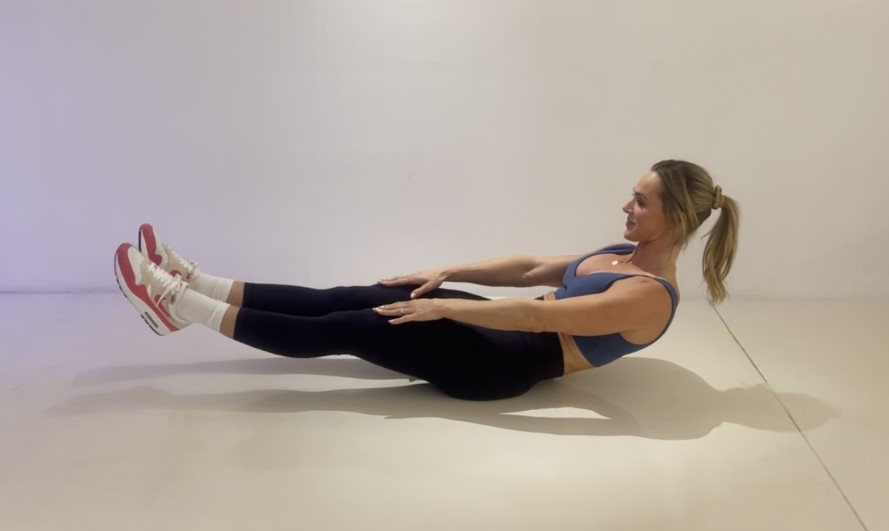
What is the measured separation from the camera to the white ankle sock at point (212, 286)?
7.89 ft

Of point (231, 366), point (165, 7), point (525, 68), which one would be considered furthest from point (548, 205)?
point (165, 7)

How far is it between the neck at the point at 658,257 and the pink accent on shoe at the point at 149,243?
1.46 meters

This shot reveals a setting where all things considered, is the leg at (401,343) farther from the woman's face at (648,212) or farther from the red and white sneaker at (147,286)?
the woman's face at (648,212)

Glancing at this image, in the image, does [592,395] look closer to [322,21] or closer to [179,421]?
[179,421]

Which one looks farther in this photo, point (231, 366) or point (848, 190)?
point (848, 190)

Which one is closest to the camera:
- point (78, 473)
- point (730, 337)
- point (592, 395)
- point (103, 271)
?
point (78, 473)

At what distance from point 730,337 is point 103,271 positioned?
250cm

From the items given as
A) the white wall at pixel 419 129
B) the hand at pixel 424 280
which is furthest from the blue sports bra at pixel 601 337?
the white wall at pixel 419 129

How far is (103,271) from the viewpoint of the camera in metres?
3.20

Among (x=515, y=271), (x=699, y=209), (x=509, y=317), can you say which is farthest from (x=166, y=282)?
(x=699, y=209)

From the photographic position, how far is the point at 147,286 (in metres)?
2.15

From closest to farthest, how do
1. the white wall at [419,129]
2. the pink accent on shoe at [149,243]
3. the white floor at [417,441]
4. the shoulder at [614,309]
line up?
the white floor at [417,441] < the shoulder at [614,309] < the pink accent on shoe at [149,243] < the white wall at [419,129]

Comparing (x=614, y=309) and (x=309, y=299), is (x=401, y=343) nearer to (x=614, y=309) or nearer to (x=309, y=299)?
(x=309, y=299)

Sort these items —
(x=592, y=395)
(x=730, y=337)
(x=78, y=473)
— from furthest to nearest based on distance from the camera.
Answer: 1. (x=730, y=337)
2. (x=592, y=395)
3. (x=78, y=473)
